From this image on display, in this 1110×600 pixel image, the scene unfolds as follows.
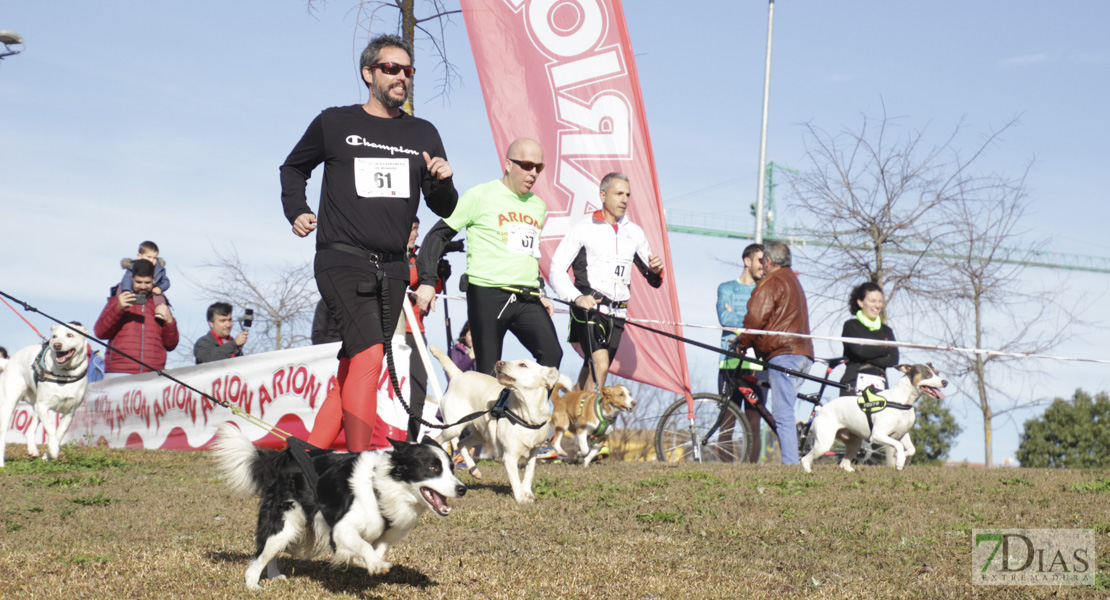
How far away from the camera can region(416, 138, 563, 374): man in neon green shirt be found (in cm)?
753

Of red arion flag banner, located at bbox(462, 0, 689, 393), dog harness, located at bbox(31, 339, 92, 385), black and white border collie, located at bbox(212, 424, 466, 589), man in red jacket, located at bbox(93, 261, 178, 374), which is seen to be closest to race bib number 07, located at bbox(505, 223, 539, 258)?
black and white border collie, located at bbox(212, 424, 466, 589)

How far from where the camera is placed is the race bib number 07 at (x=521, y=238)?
7.62 m

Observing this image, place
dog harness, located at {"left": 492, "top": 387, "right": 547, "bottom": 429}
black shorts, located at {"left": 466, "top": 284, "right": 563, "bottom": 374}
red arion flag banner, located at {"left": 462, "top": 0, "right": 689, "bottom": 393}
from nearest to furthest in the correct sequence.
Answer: dog harness, located at {"left": 492, "top": 387, "right": 547, "bottom": 429} < black shorts, located at {"left": 466, "top": 284, "right": 563, "bottom": 374} < red arion flag banner, located at {"left": 462, "top": 0, "right": 689, "bottom": 393}

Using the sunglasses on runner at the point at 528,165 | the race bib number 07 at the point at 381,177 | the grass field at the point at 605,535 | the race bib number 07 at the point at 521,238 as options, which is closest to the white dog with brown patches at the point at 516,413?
the grass field at the point at 605,535

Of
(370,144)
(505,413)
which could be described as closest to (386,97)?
(370,144)

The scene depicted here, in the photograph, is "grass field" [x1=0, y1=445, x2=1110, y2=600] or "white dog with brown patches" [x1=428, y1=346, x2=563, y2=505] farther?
"white dog with brown patches" [x1=428, y1=346, x2=563, y2=505]

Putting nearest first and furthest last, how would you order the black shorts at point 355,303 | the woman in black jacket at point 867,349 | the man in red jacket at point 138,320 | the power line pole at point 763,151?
the black shorts at point 355,303, the woman in black jacket at point 867,349, the man in red jacket at point 138,320, the power line pole at point 763,151

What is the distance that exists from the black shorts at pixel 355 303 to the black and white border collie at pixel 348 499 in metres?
0.70

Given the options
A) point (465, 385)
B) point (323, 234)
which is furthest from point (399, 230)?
point (465, 385)

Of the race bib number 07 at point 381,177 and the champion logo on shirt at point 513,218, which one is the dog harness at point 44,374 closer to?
the champion logo on shirt at point 513,218

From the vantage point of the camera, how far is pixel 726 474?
26.9 feet

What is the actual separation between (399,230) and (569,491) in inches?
118

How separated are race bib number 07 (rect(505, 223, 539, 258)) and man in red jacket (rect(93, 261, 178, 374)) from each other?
5.17 m

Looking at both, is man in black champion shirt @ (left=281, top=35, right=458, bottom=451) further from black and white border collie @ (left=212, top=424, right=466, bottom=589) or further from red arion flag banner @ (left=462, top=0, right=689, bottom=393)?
red arion flag banner @ (left=462, top=0, right=689, bottom=393)
